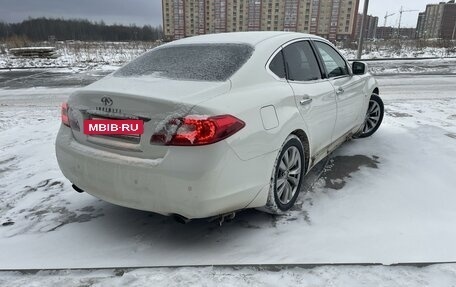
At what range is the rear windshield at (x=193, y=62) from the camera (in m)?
2.78

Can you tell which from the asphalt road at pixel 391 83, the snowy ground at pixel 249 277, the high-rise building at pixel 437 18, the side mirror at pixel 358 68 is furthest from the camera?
the high-rise building at pixel 437 18

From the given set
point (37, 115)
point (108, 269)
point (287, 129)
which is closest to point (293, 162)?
point (287, 129)

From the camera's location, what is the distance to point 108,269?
7.80 feet

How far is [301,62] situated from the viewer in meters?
3.52

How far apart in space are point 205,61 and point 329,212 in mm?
1671

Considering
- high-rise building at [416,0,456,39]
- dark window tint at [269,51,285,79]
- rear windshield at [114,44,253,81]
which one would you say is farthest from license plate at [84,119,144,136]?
high-rise building at [416,0,456,39]

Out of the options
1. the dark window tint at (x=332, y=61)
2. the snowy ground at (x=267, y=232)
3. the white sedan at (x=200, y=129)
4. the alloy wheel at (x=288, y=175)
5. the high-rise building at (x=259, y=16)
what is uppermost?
the high-rise building at (x=259, y=16)

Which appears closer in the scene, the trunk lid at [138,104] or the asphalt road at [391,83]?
the trunk lid at [138,104]

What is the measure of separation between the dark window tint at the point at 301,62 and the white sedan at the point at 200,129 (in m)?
0.02

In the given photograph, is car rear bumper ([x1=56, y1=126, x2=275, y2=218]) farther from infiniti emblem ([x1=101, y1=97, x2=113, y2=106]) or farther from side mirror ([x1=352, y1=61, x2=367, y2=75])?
side mirror ([x1=352, y1=61, x2=367, y2=75])

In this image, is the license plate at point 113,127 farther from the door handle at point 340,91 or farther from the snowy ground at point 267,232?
the door handle at point 340,91

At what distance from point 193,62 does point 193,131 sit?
0.93 metres

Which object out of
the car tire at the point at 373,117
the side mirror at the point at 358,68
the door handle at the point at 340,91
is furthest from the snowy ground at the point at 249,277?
the car tire at the point at 373,117

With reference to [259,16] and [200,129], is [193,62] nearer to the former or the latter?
[200,129]
